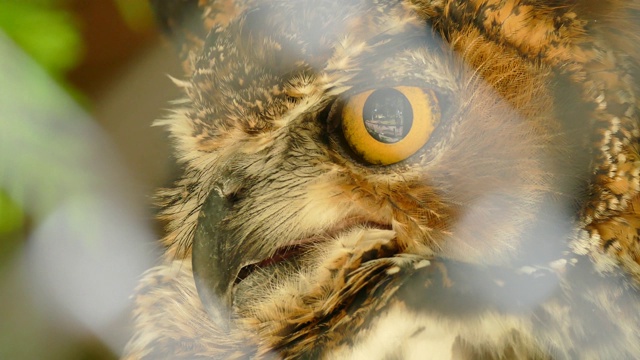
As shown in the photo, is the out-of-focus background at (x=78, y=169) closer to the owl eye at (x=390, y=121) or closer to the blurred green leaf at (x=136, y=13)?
the blurred green leaf at (x=136, y=13)

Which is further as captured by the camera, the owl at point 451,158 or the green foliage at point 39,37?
the green foliage at point 39,37

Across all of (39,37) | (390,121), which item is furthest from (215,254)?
(39,37)

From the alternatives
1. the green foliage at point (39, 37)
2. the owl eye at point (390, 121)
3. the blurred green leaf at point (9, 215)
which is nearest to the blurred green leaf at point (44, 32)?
the green foliage at point (39, 37)

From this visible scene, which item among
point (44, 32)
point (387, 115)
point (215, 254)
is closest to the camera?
point (387, 115)

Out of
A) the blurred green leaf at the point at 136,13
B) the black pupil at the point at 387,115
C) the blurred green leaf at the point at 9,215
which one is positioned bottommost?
the blurred green leaf at the point at 9,215

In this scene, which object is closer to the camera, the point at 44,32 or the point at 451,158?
the point at 451,158

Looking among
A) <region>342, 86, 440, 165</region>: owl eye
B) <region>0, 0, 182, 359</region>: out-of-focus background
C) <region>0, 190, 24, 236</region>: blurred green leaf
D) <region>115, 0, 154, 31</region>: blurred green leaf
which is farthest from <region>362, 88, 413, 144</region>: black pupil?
<region>0, 190, 24, 236</region>: blurred green leaf

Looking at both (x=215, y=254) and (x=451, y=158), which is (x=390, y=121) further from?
(x=215, y=254)
